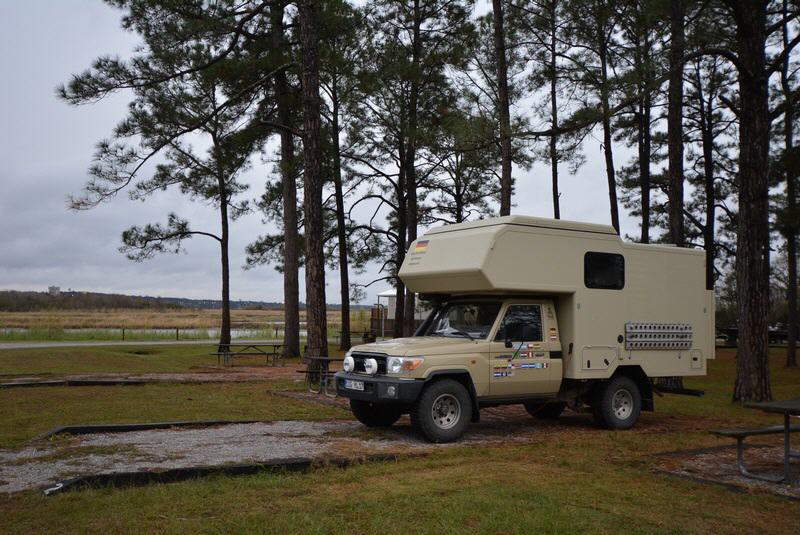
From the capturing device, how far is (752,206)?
15102 millimetres

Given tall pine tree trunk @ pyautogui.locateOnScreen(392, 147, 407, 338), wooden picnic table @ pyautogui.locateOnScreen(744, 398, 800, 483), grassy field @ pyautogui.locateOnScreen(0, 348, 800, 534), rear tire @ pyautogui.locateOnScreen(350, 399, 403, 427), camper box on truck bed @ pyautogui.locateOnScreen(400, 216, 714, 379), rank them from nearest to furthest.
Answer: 1. grassy field @ pyautogui.locateOnScreen(0, 348, 800, 534)
2. wooden picnic table @ pyautogui.locateOnScreen(744, 398, 800, 483)
3. camper box on truck bed @ pyautogui.locateOnScreen(400, 216, 714, 379)
4. rear tire @ pyautogui.locateOnScreen(350, 399, 403, 427)
5. tall pine tree trunk @ pyautogui.locateOnScreen(392, 147, 407, 338)

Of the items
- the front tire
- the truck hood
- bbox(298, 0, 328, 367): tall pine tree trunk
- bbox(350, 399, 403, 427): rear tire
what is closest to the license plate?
the truck hood

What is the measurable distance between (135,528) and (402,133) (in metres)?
21.3

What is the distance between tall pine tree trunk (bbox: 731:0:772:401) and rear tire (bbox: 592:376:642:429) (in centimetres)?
452

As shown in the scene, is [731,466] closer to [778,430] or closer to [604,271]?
[778,430]

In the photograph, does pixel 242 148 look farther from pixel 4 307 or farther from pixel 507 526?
pixel 4 307

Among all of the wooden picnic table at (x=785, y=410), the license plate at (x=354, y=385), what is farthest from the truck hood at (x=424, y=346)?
the wooden picnic table at (x=785, y=410)

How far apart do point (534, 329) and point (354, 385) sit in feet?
8.79

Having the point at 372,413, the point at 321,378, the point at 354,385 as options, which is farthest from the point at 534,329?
the point at 321,378

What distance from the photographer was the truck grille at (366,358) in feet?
32.5

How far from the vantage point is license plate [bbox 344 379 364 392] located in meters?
9.91

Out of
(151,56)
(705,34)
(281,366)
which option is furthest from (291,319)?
(705,34)

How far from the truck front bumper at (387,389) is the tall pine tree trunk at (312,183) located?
6684mm

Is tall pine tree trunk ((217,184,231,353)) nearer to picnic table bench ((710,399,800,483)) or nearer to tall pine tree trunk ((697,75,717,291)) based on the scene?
tall pine tree trunk ((697,75,717,291))
